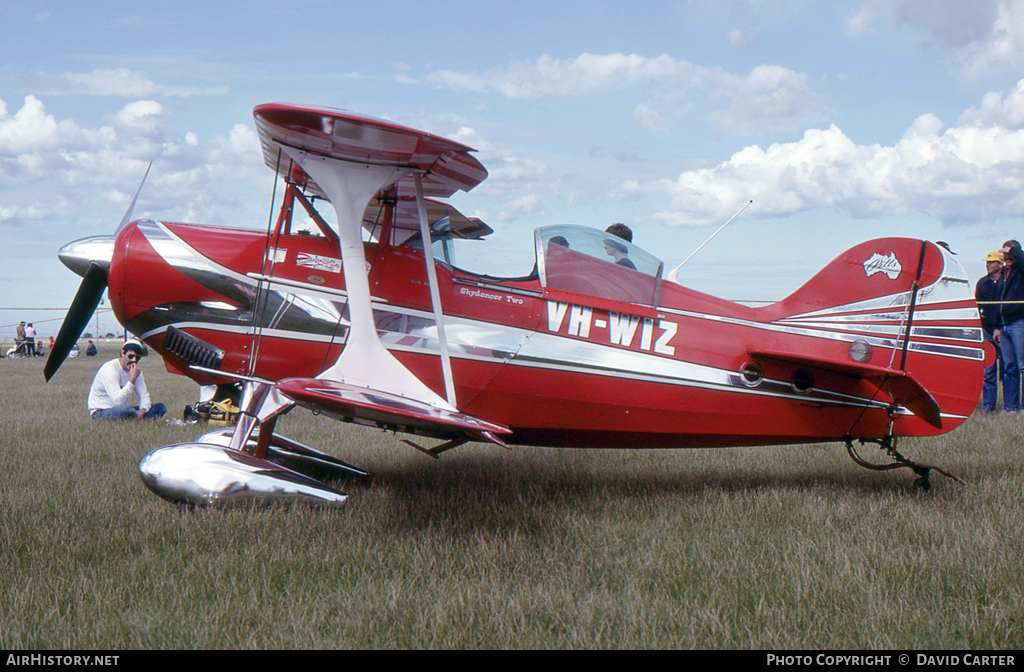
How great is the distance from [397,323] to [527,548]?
1786 mm

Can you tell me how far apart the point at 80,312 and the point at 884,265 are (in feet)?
21.4

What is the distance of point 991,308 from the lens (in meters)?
9.72

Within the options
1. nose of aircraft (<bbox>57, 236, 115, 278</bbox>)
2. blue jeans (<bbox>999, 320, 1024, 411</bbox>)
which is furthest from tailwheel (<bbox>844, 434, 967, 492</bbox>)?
nose of aircraft (<bbox>57, 236, 115, 278</bbox>)

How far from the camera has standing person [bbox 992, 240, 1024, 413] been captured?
30.6ft

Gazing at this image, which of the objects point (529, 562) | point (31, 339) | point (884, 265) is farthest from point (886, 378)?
point (31, 339)

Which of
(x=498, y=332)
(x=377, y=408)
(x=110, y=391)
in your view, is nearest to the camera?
(x=377, y=408)

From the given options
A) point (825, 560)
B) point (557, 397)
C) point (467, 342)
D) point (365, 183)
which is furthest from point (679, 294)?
point (365, 183)

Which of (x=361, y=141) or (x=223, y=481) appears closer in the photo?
(x=361, y=141)

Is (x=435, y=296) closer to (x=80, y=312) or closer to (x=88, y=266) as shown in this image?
(x=88, y=266)

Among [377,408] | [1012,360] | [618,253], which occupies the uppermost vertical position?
[618,253]

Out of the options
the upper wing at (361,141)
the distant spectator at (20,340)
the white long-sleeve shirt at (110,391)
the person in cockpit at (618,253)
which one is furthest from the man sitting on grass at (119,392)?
the distant spectator at (20,340)

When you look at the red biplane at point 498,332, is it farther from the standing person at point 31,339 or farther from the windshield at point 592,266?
the standing person at point 31,339

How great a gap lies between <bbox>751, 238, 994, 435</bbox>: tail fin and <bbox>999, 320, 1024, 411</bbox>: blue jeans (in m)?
5.60
